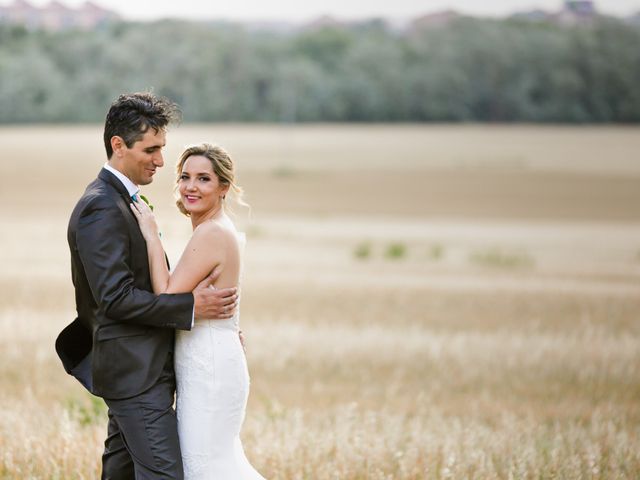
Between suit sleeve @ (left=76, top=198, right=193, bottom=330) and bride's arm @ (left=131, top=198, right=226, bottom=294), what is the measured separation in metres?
0.10

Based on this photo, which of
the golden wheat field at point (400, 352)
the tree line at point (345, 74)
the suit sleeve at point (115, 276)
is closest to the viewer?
the suit sleeve at point (115, 276)

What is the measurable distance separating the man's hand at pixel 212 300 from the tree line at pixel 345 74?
72300 mm

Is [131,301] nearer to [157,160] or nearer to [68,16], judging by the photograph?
[157,160]

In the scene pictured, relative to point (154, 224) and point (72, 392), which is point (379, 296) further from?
point (154, 224)

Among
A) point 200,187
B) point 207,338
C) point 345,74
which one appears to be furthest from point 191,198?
point 345,74

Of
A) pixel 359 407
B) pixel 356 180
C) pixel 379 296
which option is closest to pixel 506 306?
pixel 379 296

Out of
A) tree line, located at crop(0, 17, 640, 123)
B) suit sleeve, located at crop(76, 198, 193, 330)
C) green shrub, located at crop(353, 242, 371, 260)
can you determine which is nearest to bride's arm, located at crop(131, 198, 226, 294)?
suit sleeve, located at crop(76, 198, 193, 330)

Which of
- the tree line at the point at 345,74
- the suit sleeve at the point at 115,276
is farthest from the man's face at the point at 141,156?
the tree line at the point at 345,74

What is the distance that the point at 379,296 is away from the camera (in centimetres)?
1734

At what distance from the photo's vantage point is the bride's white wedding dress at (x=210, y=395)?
493cm

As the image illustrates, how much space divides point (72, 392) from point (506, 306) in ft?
27.5

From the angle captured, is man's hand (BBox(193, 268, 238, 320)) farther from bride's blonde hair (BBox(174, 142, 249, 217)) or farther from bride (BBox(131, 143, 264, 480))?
bride's blonde hair (BBox(174, 142, 249, 217))

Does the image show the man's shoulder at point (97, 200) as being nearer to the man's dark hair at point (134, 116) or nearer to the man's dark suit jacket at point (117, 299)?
the man's dark suit jacket at point (117, 299)

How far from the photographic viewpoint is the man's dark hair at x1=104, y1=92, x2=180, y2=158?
16.0ft
